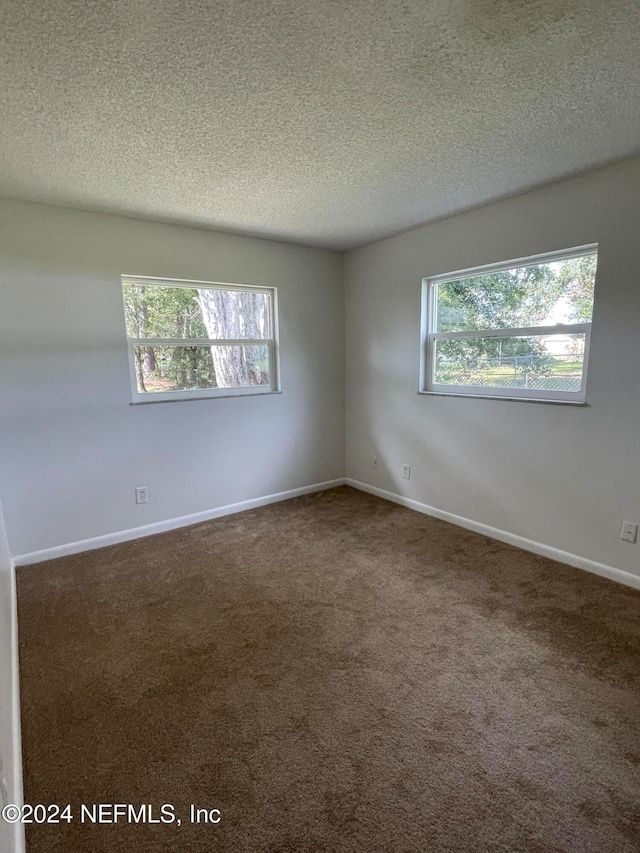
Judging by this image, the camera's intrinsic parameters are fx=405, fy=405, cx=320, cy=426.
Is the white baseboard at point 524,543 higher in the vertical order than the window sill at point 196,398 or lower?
lower

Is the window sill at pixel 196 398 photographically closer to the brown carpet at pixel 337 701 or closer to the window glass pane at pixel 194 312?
the window glass pane at pixel 194 312

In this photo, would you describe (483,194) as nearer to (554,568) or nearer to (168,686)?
(554,568)

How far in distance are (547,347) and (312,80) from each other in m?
2.09

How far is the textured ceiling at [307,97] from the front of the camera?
122 cm

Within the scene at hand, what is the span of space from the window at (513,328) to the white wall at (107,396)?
123 cm

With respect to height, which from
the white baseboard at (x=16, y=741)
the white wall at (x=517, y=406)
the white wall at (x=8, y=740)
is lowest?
the white baseboard at (x=16, y=741)

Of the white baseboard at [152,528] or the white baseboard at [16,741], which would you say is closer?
the white baseboard at [16,741]

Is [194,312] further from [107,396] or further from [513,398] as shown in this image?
[513,398]

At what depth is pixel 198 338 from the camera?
10.9 feet

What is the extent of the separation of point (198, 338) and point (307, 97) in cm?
207

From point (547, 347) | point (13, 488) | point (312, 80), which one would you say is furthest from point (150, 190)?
point (547, 347)

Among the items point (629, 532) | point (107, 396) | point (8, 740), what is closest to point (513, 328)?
point (629, 532)

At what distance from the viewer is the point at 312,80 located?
1.49 m

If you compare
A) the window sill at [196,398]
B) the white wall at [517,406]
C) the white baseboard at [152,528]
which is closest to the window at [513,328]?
the white wall at [517,406]
